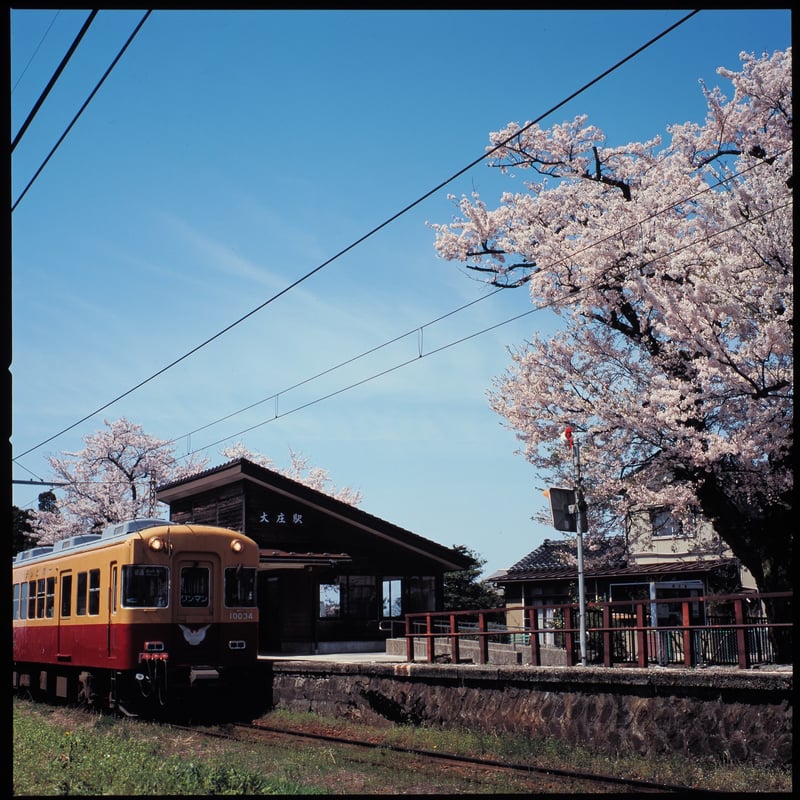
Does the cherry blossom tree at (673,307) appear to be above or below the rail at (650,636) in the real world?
above

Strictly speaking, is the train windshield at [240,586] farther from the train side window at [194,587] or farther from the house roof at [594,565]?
the house roof at [594,565]

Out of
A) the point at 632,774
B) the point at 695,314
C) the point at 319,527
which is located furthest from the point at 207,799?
the point at 319,527

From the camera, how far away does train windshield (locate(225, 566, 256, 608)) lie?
53.6 ft

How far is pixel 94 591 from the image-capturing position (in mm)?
16188

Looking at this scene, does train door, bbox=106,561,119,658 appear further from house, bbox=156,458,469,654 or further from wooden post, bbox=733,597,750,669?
wooden post, bbox=733,597,750,669

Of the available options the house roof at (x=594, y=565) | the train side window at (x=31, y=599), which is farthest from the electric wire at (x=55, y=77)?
the house roof at (x=594, y=565)

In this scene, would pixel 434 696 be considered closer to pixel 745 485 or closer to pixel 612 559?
pixel 745 485

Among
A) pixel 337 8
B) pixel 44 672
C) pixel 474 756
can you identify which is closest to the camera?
pixel 337 8

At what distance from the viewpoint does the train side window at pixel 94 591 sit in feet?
52.6

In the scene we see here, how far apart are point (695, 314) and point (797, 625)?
12401mm

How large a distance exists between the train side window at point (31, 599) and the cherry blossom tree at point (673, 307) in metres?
10.7

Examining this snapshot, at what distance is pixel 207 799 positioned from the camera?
25.1 ft

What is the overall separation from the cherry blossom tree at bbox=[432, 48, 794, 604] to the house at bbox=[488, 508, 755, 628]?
4098mm

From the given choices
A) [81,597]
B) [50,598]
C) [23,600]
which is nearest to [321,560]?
[23,600]
